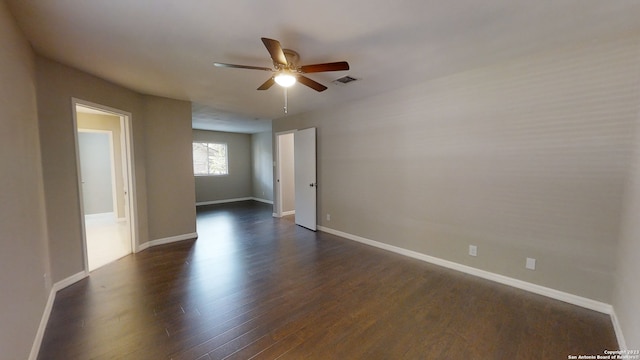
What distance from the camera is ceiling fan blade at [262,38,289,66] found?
1.76 meters

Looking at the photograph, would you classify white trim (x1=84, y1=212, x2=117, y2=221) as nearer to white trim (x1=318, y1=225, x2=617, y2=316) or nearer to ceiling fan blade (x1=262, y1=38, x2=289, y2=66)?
ceiling fan blade (x1=262, y1=38, x2=289, y2=66)

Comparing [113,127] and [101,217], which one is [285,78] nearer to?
[113,127]

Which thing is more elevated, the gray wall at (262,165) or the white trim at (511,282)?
the gray wall at (262,165)

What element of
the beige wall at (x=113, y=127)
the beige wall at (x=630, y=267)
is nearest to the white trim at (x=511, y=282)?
the beige wall at (x=630, y=267)

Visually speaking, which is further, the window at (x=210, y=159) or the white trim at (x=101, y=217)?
the window at (x=210, y=159)

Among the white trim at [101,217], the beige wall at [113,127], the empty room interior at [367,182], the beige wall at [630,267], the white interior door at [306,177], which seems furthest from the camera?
the white trim at [101,217]

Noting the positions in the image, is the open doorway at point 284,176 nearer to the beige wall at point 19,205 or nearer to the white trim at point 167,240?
the white trim at point 167,240

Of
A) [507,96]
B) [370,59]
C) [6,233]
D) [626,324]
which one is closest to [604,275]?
[626,324]

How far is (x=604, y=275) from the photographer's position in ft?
7.44

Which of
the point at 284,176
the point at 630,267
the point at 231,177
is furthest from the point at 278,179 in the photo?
the point at 630,267

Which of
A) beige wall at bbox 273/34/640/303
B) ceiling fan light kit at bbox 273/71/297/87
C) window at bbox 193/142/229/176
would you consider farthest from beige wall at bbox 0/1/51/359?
window at bbox 193/142/229/176

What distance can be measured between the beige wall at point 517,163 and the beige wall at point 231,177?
5.91 meters

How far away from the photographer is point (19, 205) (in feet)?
5.93

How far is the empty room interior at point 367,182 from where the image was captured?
1806mm
